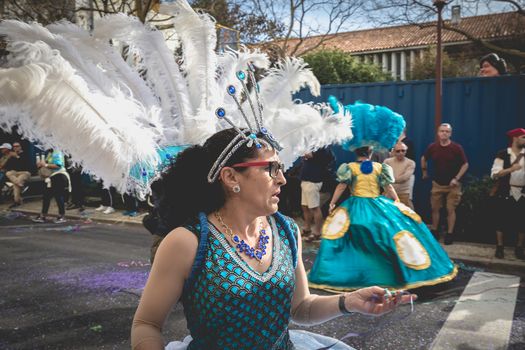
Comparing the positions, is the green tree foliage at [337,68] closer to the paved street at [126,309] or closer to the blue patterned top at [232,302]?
the paved street at [126,309]

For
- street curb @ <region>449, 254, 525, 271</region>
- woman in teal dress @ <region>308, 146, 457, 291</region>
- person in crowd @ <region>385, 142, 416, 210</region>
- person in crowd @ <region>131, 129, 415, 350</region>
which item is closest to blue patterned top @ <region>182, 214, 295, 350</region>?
person in crowd @ <region>131, 129, 415, 350</region>

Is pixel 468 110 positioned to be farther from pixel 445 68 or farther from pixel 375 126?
pixel 445 68

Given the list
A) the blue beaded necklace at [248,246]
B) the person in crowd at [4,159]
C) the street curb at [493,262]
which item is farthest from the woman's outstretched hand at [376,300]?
the person in crowd at [4,159]

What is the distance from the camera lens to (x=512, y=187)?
19.7 ft

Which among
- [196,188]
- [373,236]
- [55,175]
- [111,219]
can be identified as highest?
[196,188]

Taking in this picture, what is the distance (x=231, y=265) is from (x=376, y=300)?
55cm

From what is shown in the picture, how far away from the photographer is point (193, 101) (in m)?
2.77

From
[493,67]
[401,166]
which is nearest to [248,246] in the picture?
[401,166]

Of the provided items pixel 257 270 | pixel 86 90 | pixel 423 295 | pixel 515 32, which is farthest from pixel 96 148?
pixel 515 32

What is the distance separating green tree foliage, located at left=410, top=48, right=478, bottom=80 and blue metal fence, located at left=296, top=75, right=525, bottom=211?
17177mm

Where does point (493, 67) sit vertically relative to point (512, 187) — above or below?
above

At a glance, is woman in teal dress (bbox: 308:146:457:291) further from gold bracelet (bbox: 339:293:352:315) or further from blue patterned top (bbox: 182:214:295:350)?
blue patterned top (bbox: 182:214:295:350)

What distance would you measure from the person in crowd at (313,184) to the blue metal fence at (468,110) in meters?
2.12

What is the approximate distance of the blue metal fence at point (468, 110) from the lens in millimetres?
7844
